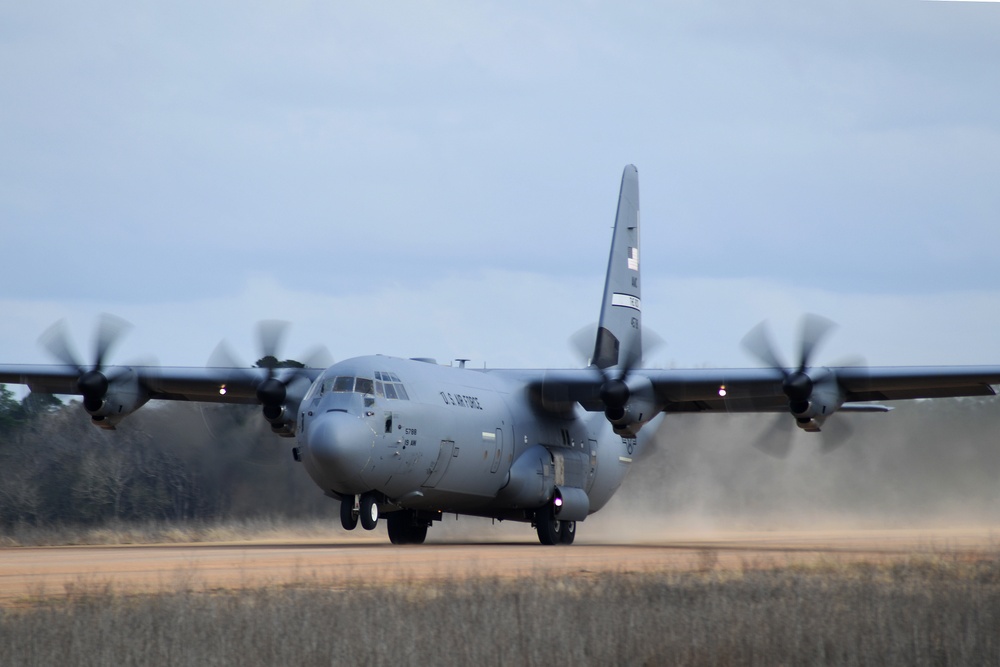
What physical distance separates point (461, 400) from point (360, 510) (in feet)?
10.3

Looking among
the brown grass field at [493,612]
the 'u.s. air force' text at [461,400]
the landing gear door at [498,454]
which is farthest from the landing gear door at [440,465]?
the brown grass field at [493,612]

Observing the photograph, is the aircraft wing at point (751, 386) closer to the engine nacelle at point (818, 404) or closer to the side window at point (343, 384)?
the engine nacelle at point (818, 404)

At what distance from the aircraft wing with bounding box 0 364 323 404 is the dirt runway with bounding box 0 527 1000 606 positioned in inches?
173

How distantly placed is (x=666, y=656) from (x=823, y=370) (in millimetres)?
13898

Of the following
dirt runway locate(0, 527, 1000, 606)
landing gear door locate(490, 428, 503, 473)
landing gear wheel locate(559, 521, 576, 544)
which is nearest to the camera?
dirt runway locate(0, 527, 1000, 606)

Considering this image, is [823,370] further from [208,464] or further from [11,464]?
[11,464]

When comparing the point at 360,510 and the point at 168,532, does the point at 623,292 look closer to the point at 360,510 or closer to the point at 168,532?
the point at 360,510

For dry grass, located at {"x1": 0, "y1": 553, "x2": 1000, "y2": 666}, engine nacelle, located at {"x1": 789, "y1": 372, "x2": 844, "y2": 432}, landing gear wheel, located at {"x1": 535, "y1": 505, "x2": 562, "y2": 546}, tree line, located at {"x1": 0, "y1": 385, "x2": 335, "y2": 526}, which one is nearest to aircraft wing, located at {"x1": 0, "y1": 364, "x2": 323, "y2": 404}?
tree line, located at {"x1": 0, "y1": 385, "x2": 335, "y2": 526}

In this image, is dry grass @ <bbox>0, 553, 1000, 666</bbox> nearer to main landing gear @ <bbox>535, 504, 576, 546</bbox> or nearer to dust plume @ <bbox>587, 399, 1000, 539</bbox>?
main landing gear @ <bbox>535, 504, 576, 546</bbox>

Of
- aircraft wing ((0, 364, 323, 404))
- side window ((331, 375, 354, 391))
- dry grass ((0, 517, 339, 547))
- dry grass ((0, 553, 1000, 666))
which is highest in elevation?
aircraft wing ((0, 364, 323, 404))

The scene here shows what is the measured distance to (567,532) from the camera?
85.3ft

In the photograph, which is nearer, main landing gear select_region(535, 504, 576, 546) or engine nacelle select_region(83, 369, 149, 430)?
engine nacelle select_region(83, 369, 149, 430)

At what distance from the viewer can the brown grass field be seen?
949cm

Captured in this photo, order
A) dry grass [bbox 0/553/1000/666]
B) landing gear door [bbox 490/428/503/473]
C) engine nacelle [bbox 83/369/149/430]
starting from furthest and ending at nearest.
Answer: engine nacelle [bbox 83/369/149/430], landing gear door [bbox 490/428/503/473], dry grass [bbox 0/553/1000/666]
